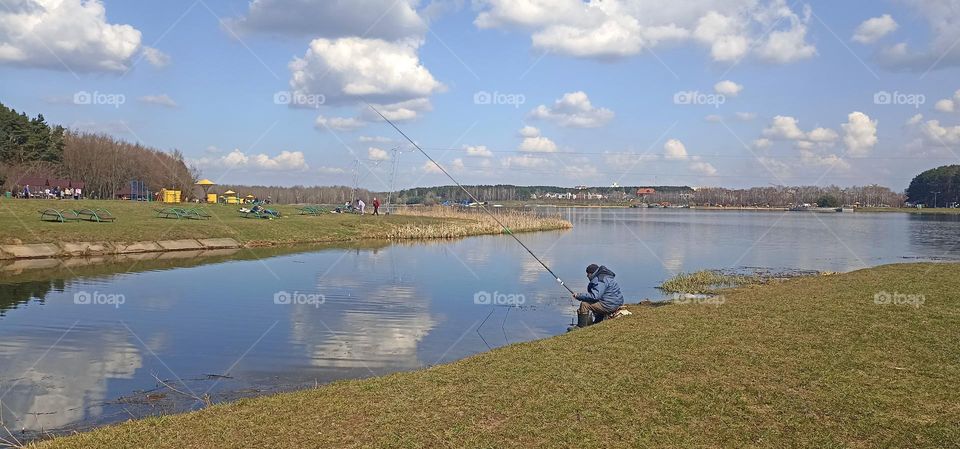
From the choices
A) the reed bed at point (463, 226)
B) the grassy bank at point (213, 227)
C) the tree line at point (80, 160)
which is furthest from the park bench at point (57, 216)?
the tree line at point (80, 160)

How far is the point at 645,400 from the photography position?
26.0ft

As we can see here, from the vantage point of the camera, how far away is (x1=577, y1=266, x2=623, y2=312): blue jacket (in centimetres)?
1568

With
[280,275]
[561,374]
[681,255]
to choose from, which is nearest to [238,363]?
[561,374]

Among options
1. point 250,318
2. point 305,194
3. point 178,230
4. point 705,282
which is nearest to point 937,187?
point 305,194

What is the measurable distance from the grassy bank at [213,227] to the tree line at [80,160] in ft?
81.9

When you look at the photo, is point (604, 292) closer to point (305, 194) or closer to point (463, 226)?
point (463, 226)

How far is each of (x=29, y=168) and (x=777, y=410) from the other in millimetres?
78110

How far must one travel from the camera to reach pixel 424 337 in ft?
49.3

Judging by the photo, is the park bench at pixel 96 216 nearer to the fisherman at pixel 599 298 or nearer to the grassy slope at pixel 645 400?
the fisherman at pixel 599 298

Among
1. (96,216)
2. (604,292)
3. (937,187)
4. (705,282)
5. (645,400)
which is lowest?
(705,282)

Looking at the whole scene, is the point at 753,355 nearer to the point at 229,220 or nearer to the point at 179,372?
the point at 179,372

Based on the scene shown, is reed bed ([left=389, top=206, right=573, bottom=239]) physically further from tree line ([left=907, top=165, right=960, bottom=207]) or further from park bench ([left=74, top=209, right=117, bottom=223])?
tree line ([left=907, top=165, right=960, bottom=207])

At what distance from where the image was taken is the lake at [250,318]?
10727 millimetres

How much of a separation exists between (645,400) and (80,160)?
8962cm
